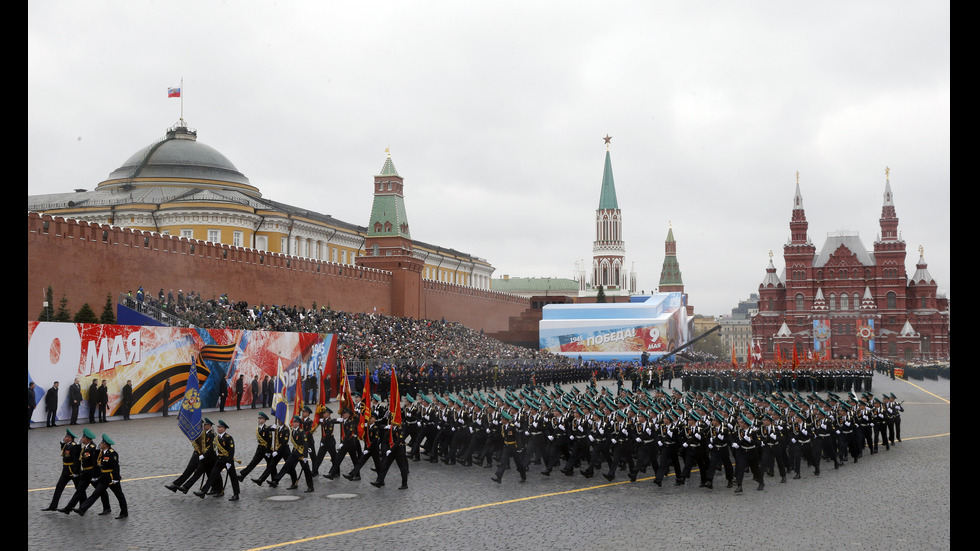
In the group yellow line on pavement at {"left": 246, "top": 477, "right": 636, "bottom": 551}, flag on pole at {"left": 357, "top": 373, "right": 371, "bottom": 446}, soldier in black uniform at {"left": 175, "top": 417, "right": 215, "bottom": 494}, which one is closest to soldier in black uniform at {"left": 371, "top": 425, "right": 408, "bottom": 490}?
flag on pole at {"left": 357, "top": 373, "right": 371, "bottom": 446}

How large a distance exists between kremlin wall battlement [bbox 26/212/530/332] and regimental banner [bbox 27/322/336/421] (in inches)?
175

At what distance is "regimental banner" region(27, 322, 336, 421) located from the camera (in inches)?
790

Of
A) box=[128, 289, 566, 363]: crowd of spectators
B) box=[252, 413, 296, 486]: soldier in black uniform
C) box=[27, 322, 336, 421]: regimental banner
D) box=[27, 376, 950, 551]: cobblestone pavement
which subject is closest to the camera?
box=[27, 376, 950, 551]: cobblestone pavement

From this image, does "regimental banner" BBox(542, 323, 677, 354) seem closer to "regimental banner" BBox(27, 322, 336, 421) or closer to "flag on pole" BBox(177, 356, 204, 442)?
"regimental banner" BBox(27, 322, 336, 421)

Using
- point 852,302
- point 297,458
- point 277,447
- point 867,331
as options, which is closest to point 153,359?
point 277,447

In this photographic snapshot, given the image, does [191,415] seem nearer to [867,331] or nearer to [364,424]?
[364,424]

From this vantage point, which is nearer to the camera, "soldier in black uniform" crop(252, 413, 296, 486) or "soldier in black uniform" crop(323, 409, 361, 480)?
"soldier in black uniform" crop(252, 413, 296, 486)

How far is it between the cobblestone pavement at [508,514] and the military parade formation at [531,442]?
1.13 ft

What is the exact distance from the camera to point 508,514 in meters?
11.6

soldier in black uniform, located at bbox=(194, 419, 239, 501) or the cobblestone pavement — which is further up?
soldier in black uniform, located at bbox=(194, 419, 239, 501)

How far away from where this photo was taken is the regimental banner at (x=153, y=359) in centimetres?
2006

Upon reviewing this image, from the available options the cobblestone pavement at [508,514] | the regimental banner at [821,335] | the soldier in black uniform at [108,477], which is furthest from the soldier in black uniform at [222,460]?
the regimental banner at [821,335]

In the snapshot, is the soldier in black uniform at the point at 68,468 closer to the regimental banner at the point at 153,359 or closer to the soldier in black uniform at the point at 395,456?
the soldier in black uniform at the point at 395,456
